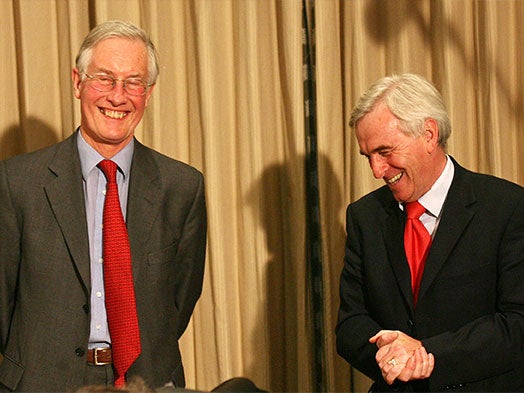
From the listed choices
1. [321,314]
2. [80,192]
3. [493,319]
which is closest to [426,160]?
[493,319]

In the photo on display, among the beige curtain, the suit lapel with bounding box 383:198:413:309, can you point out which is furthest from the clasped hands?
the beige curtain

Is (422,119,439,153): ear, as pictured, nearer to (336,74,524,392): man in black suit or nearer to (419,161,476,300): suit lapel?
(336,74,524,392): man in black suit

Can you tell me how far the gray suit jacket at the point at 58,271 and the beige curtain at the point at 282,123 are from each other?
0.93 metres

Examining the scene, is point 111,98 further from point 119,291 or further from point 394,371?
point 394,371

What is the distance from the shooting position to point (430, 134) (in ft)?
7.98

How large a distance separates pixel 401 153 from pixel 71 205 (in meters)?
→ 0.84

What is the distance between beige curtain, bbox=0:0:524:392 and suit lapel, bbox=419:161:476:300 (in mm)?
1138

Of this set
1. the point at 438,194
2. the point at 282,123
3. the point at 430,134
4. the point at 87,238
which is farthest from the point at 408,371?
the point at 282,123

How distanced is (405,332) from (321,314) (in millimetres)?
1244

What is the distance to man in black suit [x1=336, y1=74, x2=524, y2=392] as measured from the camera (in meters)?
2.30

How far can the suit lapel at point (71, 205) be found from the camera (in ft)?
7.86

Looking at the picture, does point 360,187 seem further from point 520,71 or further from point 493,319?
point 493,319

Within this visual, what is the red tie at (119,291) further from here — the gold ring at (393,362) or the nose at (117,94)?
the gold ring at (393,362)

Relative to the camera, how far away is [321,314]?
144 inches
